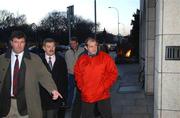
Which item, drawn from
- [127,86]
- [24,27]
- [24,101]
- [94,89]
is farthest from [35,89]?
[24,27]

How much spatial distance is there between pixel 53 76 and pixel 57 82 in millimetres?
152

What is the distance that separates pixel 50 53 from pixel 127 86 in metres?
8.12

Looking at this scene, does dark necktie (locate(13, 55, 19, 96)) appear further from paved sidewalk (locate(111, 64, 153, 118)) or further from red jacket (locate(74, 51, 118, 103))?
paved sidewalk (locate(111, 64, 153, 118))

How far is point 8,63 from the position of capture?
212 inches

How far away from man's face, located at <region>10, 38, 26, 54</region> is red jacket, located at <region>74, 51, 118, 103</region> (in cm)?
154

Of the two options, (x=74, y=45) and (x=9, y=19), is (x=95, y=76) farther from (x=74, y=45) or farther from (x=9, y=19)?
(x=9, y=19)

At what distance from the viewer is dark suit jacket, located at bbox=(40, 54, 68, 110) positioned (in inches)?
273

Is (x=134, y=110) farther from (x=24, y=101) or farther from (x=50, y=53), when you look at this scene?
(x=24, y=101)

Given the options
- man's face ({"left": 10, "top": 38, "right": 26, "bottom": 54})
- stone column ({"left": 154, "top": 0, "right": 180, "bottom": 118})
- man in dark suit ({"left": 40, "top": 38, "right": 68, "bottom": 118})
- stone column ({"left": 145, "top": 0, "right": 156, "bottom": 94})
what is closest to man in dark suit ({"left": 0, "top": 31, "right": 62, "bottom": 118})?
man's face ({"left": 10, "top": 38, "right": 26, "bottom": 54})

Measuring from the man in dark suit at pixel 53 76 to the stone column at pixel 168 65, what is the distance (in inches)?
65.5

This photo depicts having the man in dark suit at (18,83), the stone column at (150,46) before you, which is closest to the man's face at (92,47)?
the man in dark suit at (18,83)

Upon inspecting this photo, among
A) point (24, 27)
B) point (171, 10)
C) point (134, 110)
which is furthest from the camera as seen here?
point (24, 27)

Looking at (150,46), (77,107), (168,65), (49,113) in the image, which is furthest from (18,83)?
(150,46)

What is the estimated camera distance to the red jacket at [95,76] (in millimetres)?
6652
